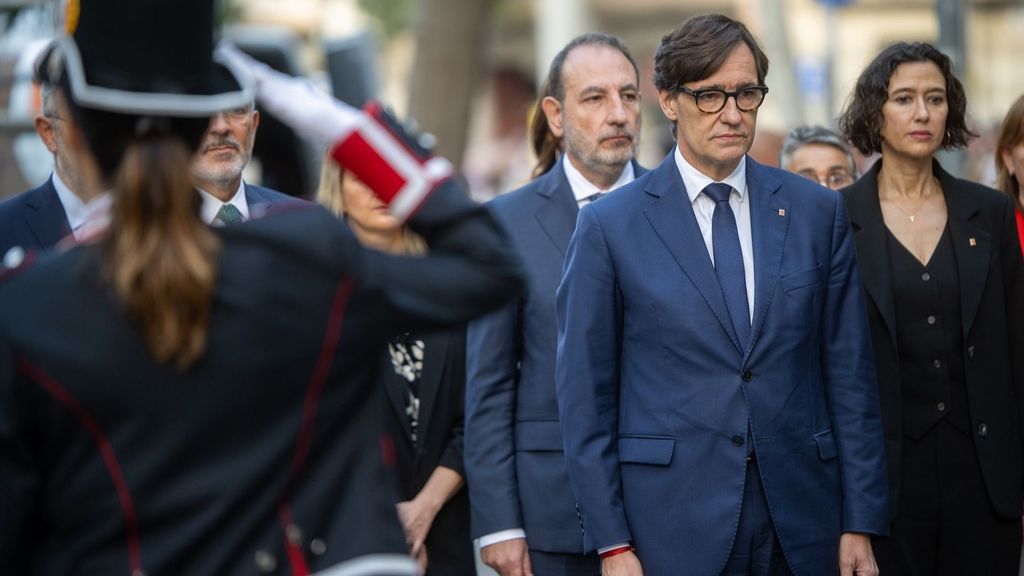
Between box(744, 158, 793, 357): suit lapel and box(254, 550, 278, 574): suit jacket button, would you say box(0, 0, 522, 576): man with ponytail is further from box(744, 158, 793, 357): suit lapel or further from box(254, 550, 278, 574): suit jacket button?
box(744, 158, 793, 357): suit lapel

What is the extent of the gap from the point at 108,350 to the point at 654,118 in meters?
42.6

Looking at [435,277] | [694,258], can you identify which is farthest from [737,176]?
[435,277]

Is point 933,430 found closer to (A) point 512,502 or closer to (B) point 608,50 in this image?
(A) point 512,502

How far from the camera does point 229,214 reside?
5.29m

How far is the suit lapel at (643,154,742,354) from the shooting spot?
16.1 ft

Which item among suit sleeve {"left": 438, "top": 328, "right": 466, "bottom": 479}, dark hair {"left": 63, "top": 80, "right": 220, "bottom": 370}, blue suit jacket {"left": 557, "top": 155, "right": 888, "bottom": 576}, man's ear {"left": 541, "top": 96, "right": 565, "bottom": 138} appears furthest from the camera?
man's ear {"left": 541, "top": 96, "right": 565, "bottom": 138}

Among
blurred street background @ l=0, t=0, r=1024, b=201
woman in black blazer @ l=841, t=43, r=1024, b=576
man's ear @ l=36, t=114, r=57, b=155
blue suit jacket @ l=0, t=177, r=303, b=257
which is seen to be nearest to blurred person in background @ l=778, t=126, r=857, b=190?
blurred street background @ l=0, t=0, r=1024, b=201

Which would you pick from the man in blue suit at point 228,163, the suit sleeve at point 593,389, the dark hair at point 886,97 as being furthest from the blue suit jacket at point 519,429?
the dark hair at point 886,97

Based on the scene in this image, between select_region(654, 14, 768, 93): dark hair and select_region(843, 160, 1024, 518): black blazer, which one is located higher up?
select_region(654, 14, 768, 93): dark hair

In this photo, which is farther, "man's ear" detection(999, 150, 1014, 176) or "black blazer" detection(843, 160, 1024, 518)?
"man's ear" detection(999, 150, 1014, 176)

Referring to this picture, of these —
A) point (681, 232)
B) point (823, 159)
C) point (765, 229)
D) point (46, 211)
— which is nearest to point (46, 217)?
point (46, 211)

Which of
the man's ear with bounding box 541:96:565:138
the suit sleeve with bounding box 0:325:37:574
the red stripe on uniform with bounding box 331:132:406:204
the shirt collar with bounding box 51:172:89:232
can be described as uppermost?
the man's ear with bounding box 541:96:565:138

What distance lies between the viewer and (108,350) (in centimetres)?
295

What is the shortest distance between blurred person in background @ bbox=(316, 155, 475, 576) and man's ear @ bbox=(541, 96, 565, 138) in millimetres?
Result: 1157
